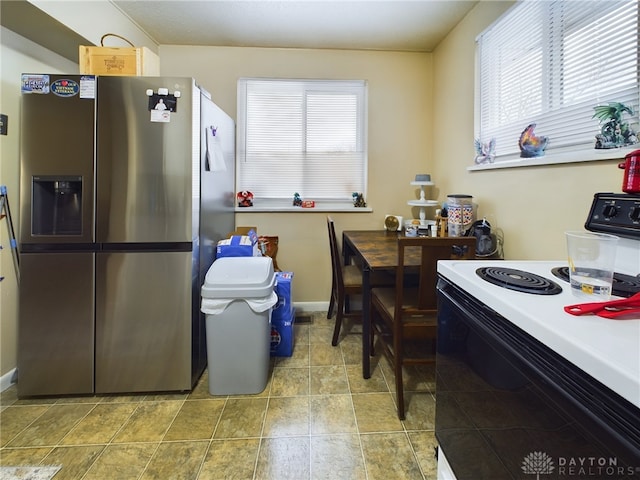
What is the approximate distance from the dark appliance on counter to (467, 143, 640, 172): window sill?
259 millimetres

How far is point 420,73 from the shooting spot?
9.68 ft

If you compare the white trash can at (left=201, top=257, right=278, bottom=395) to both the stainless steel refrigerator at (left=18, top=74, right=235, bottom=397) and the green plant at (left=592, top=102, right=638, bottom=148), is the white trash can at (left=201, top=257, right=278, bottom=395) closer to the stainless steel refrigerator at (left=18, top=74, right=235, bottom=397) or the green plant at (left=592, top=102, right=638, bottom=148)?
the stainless steel refrigerator at (left=18, top=74, right=235, bottom=397)

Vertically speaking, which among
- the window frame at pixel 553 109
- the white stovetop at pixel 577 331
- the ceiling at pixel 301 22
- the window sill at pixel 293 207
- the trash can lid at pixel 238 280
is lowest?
the trash can lid at pixel 238 280

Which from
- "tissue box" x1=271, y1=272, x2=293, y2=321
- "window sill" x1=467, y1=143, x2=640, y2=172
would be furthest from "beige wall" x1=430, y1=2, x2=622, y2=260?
"tissue box" x1=271, y1=272, x2=293, y2=321

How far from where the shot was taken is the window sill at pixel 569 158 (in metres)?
1.19

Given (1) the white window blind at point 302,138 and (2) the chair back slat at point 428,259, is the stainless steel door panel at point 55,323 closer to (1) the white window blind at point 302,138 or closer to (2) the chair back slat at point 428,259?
(1) the white window blind at point 302,138

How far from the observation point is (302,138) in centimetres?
296

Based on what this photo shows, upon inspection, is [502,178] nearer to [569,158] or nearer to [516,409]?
[569,158]

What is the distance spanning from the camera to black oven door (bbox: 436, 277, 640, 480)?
1.44 ft

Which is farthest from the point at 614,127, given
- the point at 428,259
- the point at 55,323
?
the point at 55,323

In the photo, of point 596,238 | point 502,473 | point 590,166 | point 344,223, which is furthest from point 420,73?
point 502,473

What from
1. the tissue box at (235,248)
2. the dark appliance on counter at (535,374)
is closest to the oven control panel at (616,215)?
the dark appliance on counter at (535,374)

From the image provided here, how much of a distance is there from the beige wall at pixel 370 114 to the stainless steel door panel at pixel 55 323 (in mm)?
1413

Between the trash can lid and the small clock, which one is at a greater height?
the small clock
